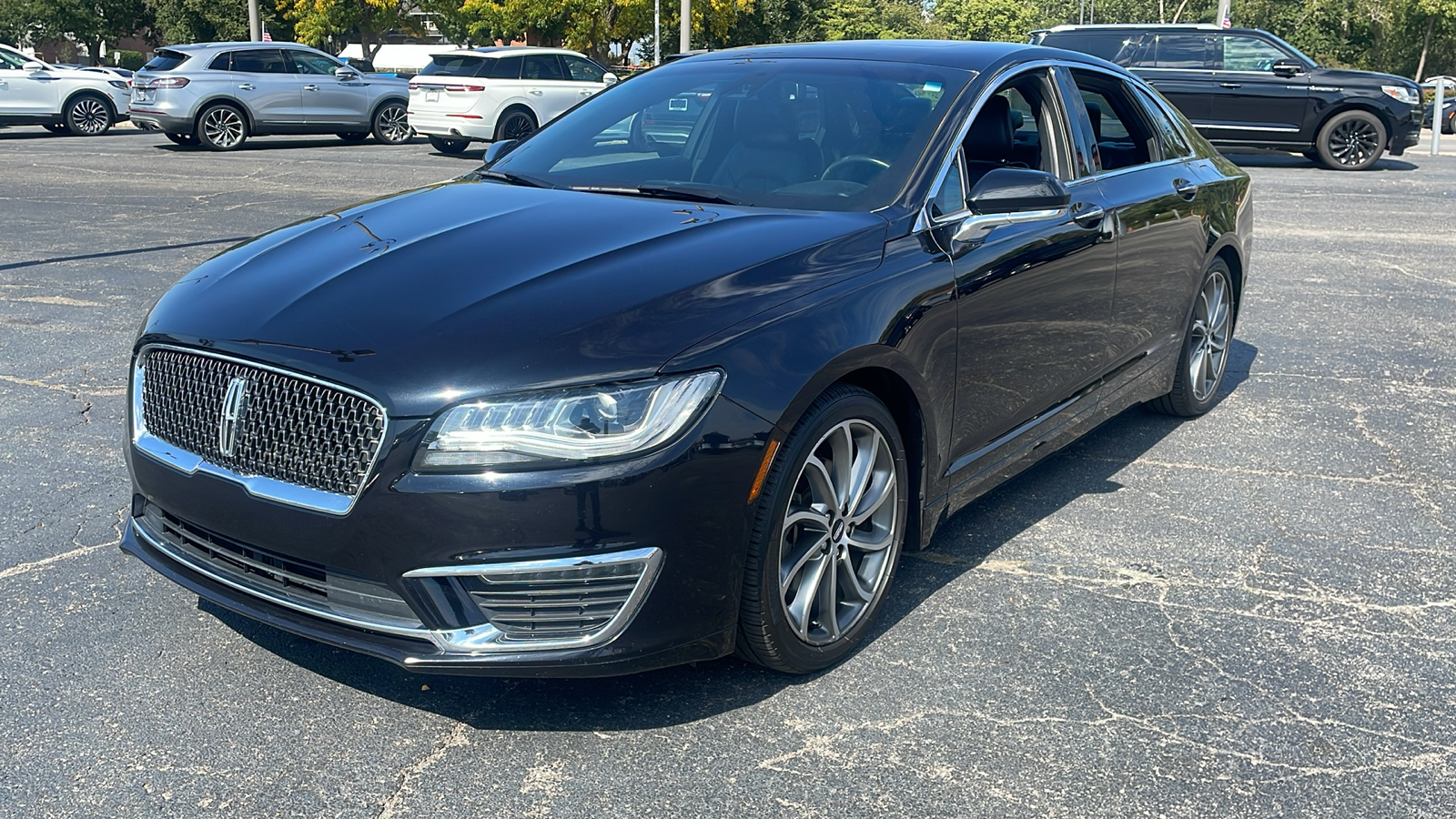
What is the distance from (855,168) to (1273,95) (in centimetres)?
1621

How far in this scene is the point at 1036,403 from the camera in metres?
4.41

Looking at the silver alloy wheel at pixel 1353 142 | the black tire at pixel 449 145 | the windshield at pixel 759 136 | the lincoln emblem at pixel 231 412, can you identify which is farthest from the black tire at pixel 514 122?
the lincoln emblem at pixel 231 412

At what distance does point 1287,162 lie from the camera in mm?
19719

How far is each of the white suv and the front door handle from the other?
594 inches

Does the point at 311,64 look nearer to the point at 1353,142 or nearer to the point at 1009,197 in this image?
the point at 1353,142

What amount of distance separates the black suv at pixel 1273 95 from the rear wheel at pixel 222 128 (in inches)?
475

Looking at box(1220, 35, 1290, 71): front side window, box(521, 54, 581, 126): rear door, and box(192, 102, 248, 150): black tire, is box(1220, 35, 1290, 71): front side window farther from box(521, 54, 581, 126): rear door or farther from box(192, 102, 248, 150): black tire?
box(192, 102, 248, 150): black tire

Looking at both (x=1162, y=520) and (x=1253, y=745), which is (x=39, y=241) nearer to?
(x=1162, y=520)

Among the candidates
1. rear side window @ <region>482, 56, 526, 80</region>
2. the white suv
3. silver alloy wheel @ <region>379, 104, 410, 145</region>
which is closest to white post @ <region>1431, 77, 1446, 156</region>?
the white suv

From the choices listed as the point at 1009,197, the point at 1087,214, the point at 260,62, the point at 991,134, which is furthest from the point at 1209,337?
the point at 260,62

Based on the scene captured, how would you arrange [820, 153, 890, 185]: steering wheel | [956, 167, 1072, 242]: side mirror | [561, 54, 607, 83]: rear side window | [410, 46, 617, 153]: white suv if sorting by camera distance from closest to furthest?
[956, 167, 1072, 242]: side mirror
[820, 153, 890, 185]: steering wheel
[410, 46, 617, 153]: white suv
[561, 54, 607, 83]: rear side window

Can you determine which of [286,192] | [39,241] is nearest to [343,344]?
[39,241]

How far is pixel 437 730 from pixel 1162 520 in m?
2.80

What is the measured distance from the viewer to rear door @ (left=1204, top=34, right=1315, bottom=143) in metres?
18.1
